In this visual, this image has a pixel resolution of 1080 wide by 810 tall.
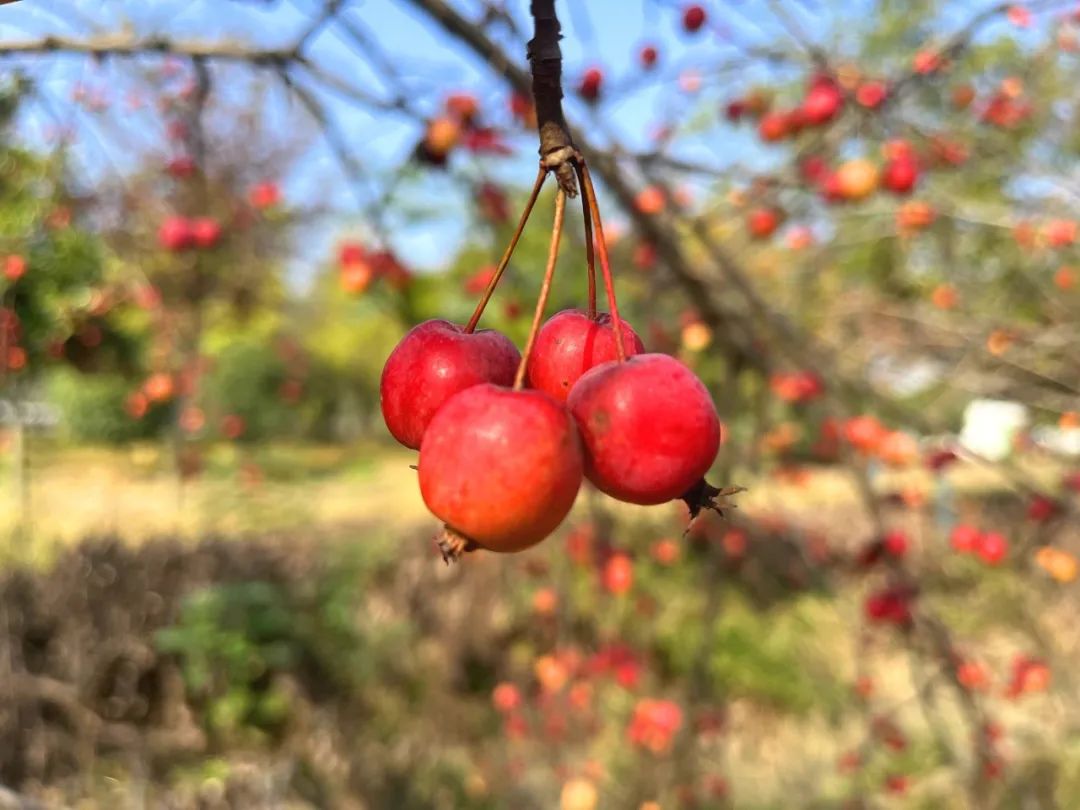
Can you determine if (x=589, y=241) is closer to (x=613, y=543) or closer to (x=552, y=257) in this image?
(x=552, y=257)

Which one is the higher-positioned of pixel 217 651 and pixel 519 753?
pixel 217 651

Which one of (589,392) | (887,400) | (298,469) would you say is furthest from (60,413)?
(589,392)

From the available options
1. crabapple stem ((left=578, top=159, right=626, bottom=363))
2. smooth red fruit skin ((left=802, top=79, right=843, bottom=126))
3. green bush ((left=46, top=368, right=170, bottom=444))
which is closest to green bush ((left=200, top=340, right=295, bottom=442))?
green bush ((left=46, top=368, right=170, bottom=444))

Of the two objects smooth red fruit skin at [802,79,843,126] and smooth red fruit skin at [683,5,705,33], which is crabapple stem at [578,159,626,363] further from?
smooth red fruit skin at [802,79,843,126]

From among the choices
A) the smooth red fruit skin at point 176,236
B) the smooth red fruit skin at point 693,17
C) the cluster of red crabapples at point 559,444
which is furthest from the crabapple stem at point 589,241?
the smooth red fruit skin at point 176,236

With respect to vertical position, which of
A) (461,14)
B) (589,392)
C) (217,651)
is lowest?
(217,651)

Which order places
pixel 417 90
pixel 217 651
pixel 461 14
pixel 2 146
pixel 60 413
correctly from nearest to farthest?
pixel 461 14 < pixel 417 90 < pixel 2 146 < pixel 217 651 < pixel 60 413

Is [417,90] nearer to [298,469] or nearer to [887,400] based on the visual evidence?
[887,400]
